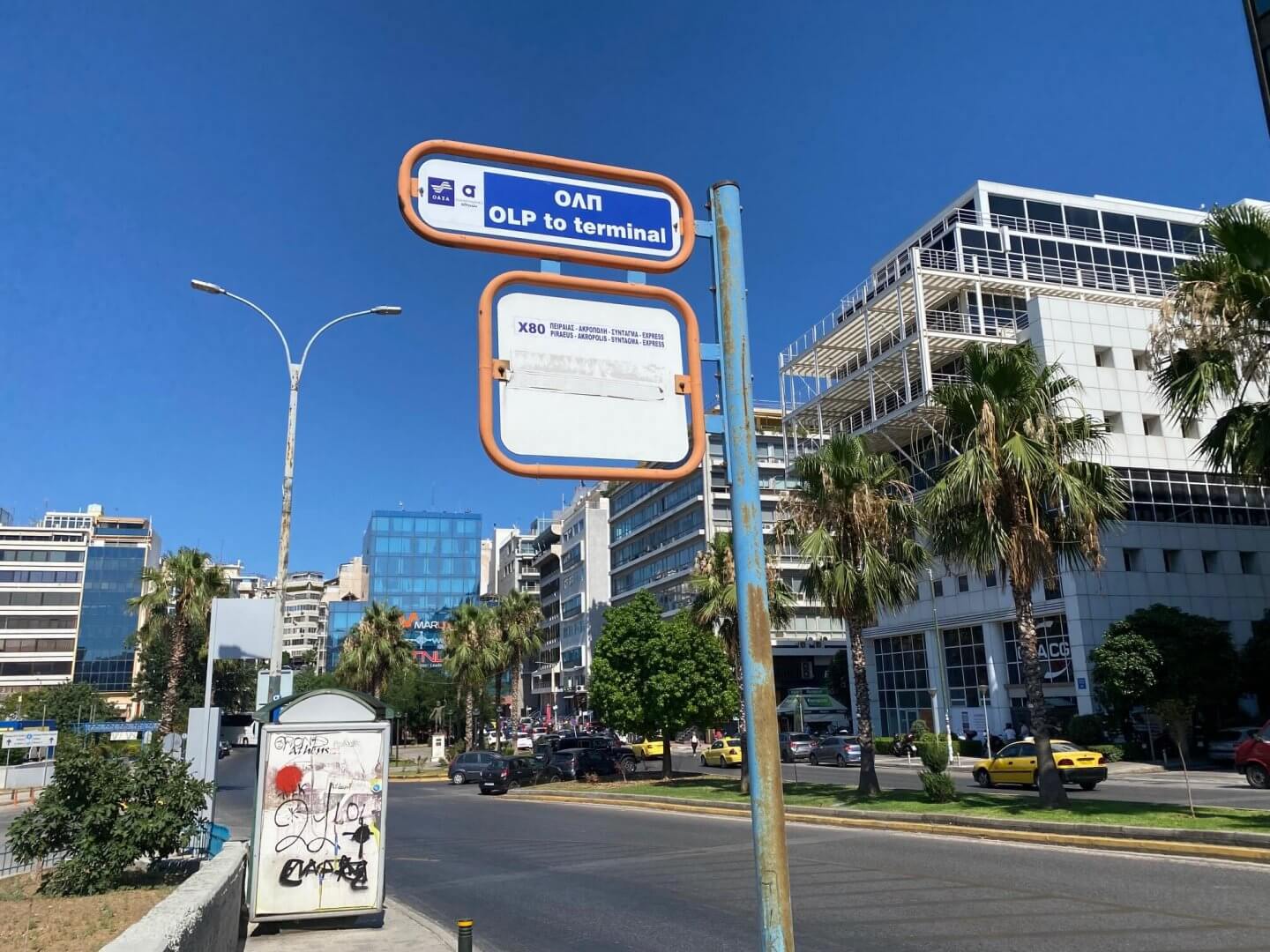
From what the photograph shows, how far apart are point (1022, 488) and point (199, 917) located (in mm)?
17410

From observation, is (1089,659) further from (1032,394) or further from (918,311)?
(1032,394)

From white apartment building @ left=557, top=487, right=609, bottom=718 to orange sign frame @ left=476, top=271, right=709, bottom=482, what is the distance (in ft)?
278

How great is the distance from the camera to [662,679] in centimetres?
3347

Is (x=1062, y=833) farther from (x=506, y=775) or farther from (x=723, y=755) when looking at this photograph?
(x=723, y=755)

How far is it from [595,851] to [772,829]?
50.3 ft

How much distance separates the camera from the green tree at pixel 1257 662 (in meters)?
35.4

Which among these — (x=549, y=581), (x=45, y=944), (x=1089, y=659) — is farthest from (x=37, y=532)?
(x=45, y=944)

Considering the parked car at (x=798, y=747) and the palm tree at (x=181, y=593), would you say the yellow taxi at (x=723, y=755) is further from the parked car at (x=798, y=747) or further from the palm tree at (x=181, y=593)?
the palm tree at (x=181, y=593)

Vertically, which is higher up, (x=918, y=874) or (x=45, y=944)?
(x=45, y=944)

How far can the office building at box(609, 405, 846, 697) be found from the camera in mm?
70938


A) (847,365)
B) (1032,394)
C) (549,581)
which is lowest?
(1032,394)

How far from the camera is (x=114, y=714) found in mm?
99812

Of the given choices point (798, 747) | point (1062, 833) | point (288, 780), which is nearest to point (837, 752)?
point (798, 747)

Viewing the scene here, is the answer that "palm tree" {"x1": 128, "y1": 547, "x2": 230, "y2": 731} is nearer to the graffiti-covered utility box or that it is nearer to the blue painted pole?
the graffiti-covered utility box
